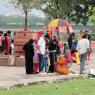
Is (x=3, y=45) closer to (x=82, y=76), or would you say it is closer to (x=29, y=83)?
(x=82, y=76)

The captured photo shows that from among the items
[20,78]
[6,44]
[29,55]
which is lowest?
[20,78]

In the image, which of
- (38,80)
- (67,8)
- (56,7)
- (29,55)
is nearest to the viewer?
(38,80)

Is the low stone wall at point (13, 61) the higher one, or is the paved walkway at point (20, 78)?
the low stone wall at point (13, 61)

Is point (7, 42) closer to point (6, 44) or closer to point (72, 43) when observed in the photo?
point (6, 44)

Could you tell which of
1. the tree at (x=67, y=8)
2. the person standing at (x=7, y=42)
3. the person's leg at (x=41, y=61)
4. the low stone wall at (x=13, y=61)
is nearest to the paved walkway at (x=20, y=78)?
the person's leg at (x=41, y=61)

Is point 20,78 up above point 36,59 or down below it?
below

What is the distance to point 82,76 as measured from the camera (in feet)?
71.7

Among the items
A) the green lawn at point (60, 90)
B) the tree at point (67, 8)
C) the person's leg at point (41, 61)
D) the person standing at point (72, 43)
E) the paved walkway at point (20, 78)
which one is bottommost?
the paved walkway at point (20, 78)

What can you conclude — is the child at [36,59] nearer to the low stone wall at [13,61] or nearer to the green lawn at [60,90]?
the low stone wall at [13,61]

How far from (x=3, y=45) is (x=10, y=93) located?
16.5 meters

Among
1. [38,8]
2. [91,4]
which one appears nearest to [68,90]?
[38,8]

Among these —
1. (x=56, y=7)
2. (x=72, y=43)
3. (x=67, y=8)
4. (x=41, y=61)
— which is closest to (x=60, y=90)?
(x=41, y=61)

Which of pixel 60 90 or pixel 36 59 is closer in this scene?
pixel 60 90

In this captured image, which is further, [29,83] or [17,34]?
[17,34]
